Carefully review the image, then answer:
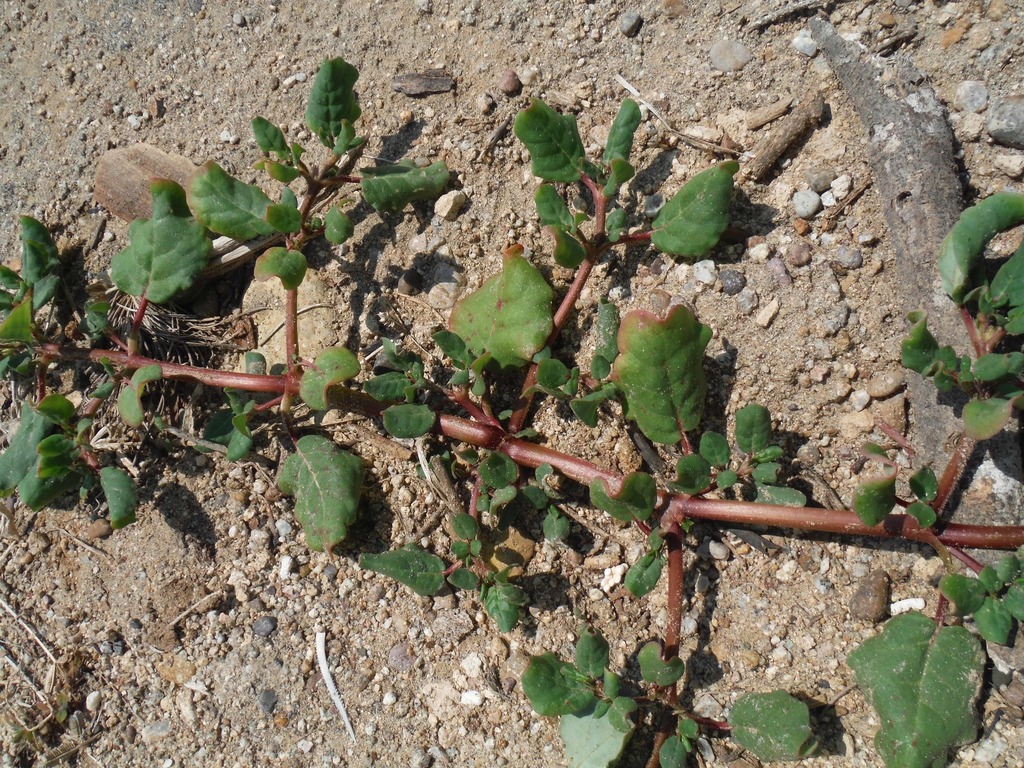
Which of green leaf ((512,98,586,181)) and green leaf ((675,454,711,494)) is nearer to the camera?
green leaf ((675,454,711,494))

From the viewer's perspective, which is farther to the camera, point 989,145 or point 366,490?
point 366,490

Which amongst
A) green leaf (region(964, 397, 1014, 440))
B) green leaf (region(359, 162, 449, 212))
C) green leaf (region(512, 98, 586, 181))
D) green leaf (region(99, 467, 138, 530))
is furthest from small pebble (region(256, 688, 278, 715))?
green leaf (region(964, 397, 1014, 440))

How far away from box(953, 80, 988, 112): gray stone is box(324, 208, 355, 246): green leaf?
6.37ft

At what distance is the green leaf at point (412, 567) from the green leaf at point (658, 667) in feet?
2.12

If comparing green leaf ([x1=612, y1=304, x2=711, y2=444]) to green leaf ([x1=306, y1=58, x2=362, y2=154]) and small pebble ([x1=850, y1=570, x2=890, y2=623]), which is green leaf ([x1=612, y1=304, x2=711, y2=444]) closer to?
small pebble ([x1=850, y1=570, x2=890, y2=623])

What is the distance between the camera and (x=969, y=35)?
2.53m

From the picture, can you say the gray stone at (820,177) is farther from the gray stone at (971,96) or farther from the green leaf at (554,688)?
the green leaf at (554,688)

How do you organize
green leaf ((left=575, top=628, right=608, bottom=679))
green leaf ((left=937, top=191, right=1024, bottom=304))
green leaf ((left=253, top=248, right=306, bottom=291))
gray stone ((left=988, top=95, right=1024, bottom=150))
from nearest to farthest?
green leaf ((left=937, top=191, right=1024, bottom=304)), green leaf ((left=575, top=628, right=608, bottom=679)), gray stone ((left=988, top=95, right=1024, bottom=150)), green leaf ((left=253, top=248, right=306, bottom=291))

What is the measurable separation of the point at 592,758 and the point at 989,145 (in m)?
2.18

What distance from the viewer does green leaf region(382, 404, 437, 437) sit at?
2.43 metres

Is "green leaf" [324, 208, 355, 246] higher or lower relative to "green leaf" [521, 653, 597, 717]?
higher

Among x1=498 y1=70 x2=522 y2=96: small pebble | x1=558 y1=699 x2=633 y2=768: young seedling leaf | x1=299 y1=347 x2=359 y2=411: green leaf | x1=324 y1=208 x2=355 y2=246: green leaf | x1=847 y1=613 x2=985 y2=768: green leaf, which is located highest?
x1=498 y1=70 x2=522 y2=96: small pebble

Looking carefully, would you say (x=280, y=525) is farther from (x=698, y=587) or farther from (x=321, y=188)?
(x=698, y=587)

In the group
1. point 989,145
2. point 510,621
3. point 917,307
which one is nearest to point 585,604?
point 510,621
